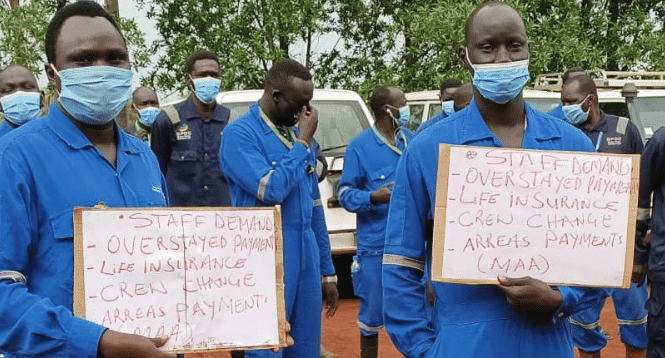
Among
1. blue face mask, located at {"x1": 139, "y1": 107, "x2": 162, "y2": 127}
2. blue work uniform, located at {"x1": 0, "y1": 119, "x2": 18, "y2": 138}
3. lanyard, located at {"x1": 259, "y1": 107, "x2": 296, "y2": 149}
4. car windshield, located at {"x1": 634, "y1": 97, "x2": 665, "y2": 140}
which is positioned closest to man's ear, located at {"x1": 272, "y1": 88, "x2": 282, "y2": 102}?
lanyard, located at {"x1": 259, "y1": 107, "x2": 296, "y2": 149}

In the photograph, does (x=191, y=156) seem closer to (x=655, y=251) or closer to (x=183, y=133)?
(x=183, y=133)

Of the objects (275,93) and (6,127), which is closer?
(275,93)

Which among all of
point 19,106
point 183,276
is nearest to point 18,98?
point 19,106

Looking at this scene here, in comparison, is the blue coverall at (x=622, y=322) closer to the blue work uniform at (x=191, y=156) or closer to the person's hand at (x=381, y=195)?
the person's hand at (x=381, y=195)

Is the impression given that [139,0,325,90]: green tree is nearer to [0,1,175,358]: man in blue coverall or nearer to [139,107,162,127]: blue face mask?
[139,107,162,127]: blue face mask

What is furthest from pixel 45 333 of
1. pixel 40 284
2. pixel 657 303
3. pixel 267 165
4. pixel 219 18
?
pixel 219 18

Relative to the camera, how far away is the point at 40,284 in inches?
102

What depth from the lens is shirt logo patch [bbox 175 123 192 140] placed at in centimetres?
718

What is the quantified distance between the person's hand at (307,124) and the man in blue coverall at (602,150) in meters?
2.43

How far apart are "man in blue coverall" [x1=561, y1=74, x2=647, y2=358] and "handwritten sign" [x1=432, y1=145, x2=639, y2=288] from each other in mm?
3557

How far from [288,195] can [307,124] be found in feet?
1.38

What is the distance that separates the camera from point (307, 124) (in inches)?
203

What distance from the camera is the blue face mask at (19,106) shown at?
7.09 meters

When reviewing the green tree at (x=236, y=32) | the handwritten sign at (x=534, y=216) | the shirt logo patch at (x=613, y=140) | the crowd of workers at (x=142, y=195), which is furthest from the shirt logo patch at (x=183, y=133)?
the green tree at (x=236, y=32)
